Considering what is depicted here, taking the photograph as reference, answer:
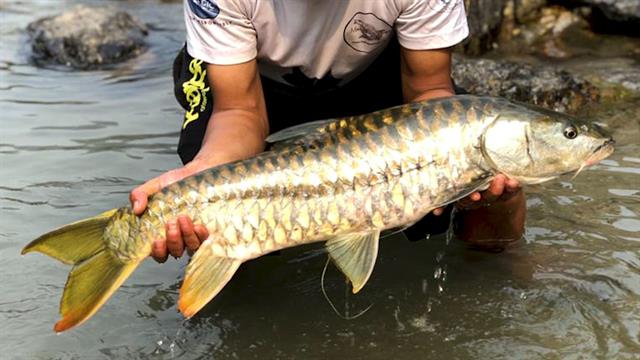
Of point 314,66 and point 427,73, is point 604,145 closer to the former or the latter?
point 427,73

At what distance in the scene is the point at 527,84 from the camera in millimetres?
5543

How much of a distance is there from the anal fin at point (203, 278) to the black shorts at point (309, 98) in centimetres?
87

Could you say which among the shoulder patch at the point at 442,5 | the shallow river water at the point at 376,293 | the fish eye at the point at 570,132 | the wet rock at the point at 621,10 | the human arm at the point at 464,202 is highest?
the shoulder patch at the point at 442,5

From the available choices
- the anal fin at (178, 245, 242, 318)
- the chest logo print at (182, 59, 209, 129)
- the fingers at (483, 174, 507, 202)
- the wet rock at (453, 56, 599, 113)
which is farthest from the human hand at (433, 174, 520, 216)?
the wet rock at (453, 56, 599, 113)

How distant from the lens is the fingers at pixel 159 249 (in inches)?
110

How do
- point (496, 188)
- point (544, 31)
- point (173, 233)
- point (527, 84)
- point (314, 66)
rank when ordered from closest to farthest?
point (173, 233), point (496, 188), point (314, 66), point (527, 84), point (544, 31)

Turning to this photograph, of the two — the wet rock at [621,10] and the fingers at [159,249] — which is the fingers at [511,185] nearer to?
the fingers at [159,249]

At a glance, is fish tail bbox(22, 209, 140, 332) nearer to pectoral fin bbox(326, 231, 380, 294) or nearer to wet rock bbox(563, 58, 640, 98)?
pectoral fin bbox(326, 231, 380, 294)

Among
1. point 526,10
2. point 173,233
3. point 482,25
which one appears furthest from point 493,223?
point 526,10

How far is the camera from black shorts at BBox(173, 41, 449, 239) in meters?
3.64

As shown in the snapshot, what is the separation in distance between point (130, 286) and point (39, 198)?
44.1 inches

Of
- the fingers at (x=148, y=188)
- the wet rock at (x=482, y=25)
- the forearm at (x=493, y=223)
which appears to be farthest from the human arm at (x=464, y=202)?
the wet rock at (x=482, y=25)

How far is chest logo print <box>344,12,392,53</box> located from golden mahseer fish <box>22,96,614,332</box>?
67 centimetres

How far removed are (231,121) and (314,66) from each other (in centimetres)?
47
